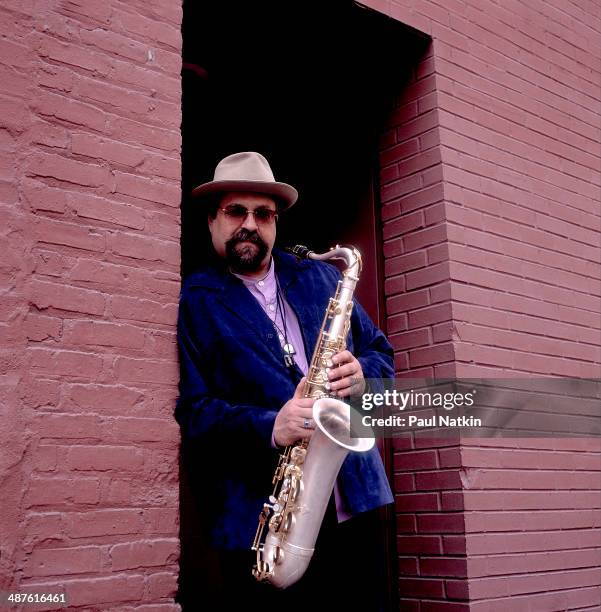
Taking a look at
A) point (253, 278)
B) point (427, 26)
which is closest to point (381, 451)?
point (253, 278)

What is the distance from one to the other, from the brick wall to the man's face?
3.50 ft

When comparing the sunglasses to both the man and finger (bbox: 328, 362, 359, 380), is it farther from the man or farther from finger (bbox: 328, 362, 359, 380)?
finger (bbox: 328, 362, 359, 380)

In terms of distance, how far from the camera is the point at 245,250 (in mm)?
3531

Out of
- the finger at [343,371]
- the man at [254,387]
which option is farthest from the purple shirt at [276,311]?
the finger at [343,371]

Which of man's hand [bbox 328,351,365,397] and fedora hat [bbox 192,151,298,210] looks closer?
man's hand [bbox 328,351,365,397]

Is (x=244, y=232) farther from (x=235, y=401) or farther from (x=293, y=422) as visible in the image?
(x=293, y=422)

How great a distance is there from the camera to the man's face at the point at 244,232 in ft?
11.6

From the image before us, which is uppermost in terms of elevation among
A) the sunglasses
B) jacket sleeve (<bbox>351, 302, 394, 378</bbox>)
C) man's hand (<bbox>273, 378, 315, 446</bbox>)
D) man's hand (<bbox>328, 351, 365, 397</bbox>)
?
the sunglasses

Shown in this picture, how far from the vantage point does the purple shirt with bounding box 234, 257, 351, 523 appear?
3.47 m

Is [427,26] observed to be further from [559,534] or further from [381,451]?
[559,534]

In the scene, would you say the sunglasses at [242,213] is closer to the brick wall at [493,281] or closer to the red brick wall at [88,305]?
the red brick wall at [88,305]

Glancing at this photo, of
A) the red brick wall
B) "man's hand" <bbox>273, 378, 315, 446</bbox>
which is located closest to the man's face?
the red brick wall

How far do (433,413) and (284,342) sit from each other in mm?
1114

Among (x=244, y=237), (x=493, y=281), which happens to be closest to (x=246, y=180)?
(x=244, y=237)
